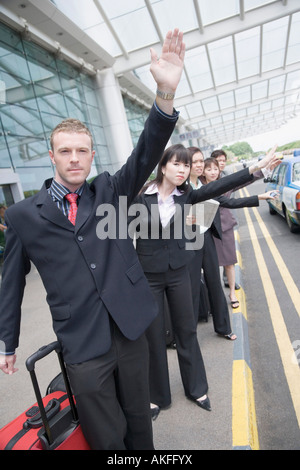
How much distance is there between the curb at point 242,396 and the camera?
2.23 m

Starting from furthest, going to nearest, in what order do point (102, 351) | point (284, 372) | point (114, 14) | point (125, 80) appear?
point (125, 80)
point (114, 14)
point (284, 372)
point (102, 351)

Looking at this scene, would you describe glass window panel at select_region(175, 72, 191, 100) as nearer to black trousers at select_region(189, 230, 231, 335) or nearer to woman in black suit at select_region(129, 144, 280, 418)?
black trousers at select_region(189, 230, 231, 335)

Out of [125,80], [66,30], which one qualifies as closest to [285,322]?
[66,30]

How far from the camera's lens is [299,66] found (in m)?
22.8

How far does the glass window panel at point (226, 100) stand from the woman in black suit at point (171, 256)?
89.8 feet

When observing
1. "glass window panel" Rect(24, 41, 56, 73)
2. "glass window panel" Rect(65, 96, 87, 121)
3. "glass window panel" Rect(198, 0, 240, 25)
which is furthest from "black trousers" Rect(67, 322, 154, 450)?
"glass window panel" Rect(198, 0, 240, 25)

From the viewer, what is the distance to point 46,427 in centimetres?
150

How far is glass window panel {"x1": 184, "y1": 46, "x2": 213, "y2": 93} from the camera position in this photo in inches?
683

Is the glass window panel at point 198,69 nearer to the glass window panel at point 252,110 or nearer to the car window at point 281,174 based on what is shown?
the car window at point 281,174

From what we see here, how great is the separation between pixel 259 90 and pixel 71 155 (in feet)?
104

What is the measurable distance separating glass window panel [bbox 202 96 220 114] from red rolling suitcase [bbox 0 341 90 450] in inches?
1133

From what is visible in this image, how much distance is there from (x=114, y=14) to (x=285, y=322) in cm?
1209
